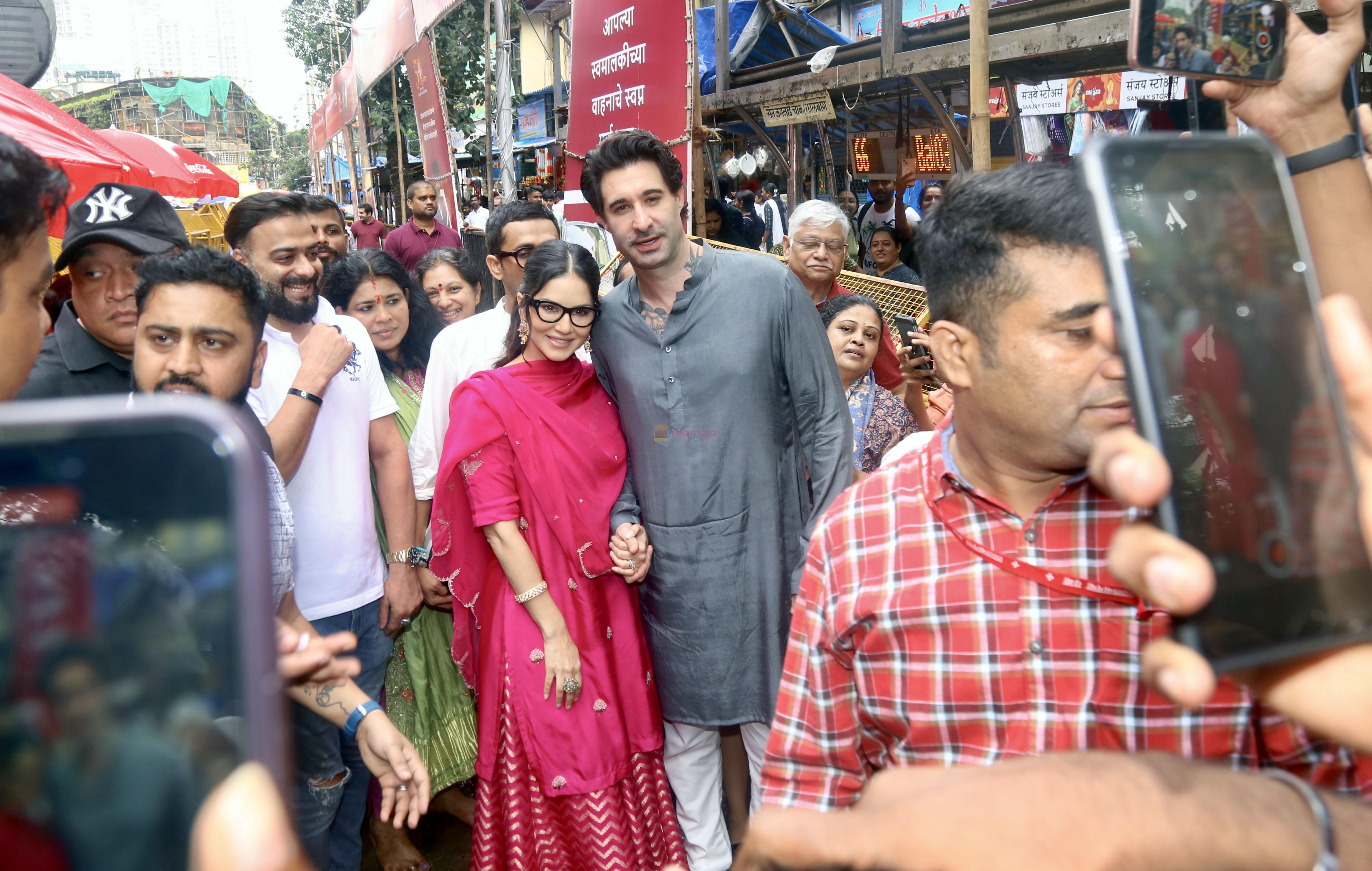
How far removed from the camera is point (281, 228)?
277 cm

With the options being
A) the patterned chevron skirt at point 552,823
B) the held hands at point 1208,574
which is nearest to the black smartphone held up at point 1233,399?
the held hands at point 1208,574

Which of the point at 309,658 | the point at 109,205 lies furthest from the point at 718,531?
the point at 109,205

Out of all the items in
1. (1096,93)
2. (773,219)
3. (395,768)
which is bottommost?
(395,768)

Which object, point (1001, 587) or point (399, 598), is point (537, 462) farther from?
point (1001, 587)

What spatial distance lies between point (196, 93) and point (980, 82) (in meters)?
30.2

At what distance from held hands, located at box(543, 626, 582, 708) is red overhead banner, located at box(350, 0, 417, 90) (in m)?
6.38

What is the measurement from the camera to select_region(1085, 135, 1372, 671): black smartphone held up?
68 centimetres

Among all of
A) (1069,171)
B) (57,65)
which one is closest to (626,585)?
(1069,171)

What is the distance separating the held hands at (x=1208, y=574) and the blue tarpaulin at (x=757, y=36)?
711 centimetres

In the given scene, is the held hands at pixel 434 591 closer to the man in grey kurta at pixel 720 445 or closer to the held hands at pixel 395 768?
the man in grey kurta at pixel 720 445

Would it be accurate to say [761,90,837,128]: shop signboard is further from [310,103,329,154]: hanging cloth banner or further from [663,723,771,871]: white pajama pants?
[310,103,329,154]: hanging cloth banner

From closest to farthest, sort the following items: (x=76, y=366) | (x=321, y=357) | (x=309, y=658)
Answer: (x=309, y=658) < (x=76, y=366) < (x=321, y=357)

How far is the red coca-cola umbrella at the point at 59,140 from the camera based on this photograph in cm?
345

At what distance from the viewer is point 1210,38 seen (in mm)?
954
